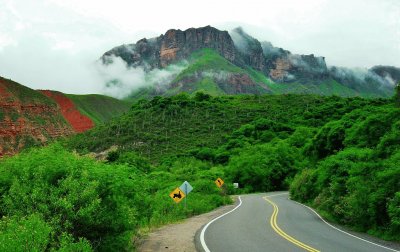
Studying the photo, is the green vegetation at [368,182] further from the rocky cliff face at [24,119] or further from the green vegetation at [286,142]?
the rocky cliff face at [24,119]

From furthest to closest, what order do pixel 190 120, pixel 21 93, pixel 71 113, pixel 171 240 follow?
pixel 71 113
pixel 190 120
pixel 21 93
pixel 171 240

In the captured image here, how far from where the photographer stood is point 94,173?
10773 mm

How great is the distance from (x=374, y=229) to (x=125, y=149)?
230 feet

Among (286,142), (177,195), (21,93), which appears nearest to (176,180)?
(177,195)

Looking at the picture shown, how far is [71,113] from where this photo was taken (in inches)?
6442

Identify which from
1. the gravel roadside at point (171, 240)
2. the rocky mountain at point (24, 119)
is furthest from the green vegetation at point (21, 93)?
the gravel roadside at point (171, 240)

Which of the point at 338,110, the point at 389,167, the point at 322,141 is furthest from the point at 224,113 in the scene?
the point at 389,167

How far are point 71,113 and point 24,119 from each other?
8756 cm

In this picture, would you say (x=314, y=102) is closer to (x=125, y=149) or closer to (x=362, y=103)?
(x=362, y=103)

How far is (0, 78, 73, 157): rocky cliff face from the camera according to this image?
234ft

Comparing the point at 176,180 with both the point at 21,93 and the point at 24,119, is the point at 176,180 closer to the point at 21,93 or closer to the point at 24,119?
the point at 24,119

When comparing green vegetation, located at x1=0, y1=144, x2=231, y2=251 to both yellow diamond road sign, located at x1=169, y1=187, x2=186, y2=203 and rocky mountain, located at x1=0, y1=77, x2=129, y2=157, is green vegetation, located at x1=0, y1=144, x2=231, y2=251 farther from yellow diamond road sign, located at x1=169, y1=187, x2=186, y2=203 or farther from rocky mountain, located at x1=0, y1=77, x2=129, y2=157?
rocky mountain, located at x1=0, y1=77, x2=129, y2=157

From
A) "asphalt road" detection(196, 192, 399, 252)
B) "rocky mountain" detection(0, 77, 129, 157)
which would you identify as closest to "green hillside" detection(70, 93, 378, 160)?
"rocky mountain" detection(0, 77, 129, 157)

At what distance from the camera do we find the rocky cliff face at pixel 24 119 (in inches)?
2810
